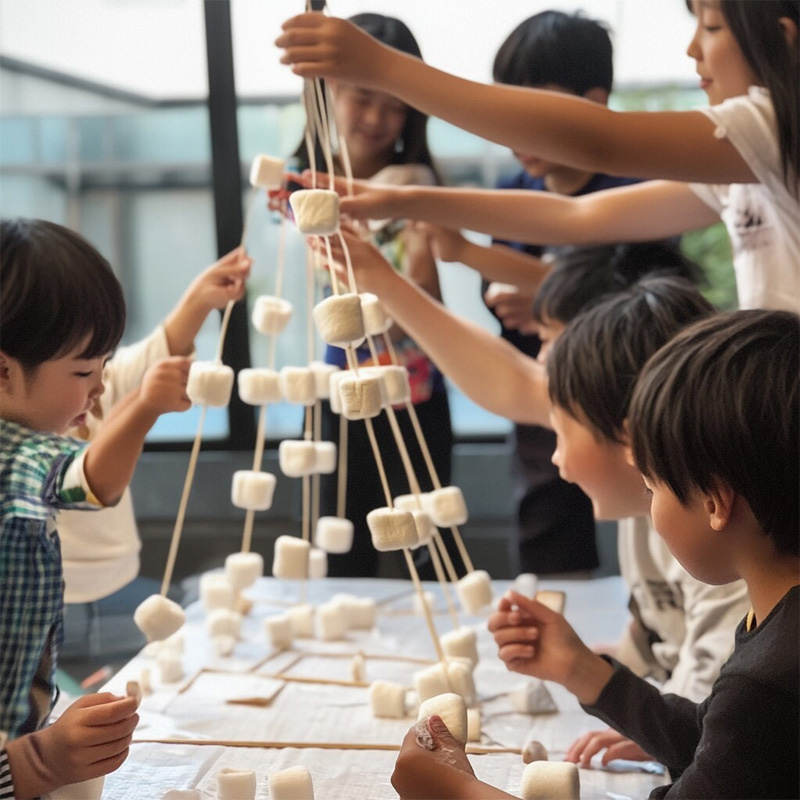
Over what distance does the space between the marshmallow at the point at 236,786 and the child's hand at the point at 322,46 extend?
0.55 m

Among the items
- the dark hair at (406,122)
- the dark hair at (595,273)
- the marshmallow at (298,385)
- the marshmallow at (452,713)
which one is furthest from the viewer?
→ the dark hair at (595,273)

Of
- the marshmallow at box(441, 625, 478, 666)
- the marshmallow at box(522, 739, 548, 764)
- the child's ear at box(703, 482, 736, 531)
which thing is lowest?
the marshmallow at box(522, 739, 548, 764)

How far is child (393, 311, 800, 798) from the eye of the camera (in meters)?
0.61

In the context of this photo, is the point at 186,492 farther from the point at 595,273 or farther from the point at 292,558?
the point at 595,273

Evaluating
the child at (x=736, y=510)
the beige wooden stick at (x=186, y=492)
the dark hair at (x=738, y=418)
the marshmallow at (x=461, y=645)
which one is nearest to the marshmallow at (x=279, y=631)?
the beige wooden stick at (x=186, y=492)

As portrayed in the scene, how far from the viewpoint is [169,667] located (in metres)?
1.15

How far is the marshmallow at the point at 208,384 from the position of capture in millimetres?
991

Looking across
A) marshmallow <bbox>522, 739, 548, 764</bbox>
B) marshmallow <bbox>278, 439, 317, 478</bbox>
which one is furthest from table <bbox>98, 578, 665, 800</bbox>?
marshmallow <bbox>278, 439, 317, 478</bbox>

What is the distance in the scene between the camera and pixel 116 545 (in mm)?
1241

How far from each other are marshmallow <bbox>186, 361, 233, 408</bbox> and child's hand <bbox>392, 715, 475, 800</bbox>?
40cm

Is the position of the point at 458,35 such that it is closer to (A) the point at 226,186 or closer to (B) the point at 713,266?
(A) the point at 226,186

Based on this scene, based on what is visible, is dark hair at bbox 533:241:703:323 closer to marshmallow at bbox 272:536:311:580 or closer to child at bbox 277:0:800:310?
child at bbox 277:0:800:310

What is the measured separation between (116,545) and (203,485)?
50cm

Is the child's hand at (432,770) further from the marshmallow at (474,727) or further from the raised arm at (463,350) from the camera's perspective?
Result: the raised arm at (463,350)
